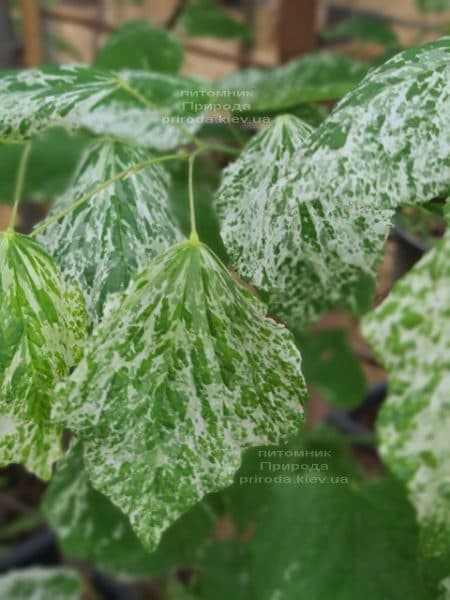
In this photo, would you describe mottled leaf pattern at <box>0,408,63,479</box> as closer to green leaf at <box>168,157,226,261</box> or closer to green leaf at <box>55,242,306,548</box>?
green leaf at <box>55,242,306,548</box>

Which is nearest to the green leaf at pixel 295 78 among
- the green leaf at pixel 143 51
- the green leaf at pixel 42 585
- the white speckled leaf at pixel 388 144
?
the green leaf at pixel 143 51

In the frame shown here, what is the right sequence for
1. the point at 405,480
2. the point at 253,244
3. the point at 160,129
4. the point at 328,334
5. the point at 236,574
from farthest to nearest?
the point at 328,334 → the point at 236,574 → the point at 160,129 → the point at 253,244 → the point at 405,480

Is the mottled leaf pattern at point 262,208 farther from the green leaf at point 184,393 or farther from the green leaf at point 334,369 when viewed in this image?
the green leaf at point 334,369

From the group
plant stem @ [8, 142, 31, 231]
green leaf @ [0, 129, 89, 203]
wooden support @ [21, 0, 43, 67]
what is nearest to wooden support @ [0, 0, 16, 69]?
wooden support @ [21, 0, 43, 67]

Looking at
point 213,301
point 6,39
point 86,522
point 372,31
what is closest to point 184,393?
point 213,301

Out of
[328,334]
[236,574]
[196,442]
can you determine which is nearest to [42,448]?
[196,442]

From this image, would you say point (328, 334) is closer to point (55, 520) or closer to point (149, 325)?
point (55, 520)
